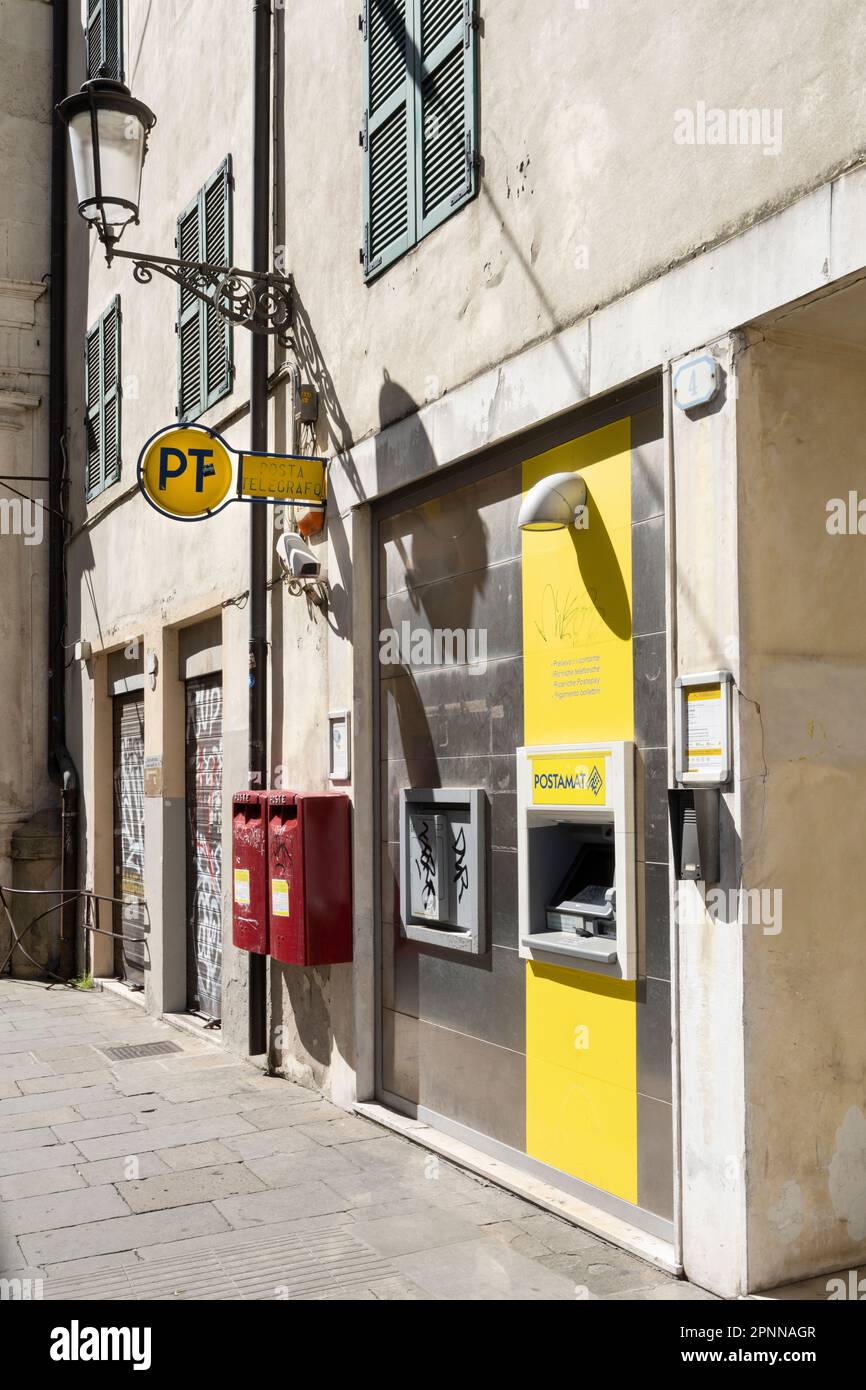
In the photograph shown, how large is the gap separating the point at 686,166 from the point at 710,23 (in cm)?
43

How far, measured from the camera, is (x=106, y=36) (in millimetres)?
12492

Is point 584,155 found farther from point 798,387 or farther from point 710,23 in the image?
point 798,387

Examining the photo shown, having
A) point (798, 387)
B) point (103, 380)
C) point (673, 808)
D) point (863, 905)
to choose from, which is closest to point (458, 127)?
point (798, 387)

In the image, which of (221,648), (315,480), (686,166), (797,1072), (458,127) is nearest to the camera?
(797,1072)

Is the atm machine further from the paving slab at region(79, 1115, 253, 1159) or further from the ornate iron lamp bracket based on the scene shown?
the ornate iron lamp bracket

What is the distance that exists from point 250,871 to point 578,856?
276cm

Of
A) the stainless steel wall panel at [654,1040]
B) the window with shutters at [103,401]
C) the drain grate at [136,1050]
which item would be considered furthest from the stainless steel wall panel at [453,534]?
→ the window with shutters at [103,401]

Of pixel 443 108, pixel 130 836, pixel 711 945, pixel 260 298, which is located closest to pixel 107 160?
pixel 260 298

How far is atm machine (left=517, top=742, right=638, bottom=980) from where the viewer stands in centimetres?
494

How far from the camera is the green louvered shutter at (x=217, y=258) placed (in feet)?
29.9

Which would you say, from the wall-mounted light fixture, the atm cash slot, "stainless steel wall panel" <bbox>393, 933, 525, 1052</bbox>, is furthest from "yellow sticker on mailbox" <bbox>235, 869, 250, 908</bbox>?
the wall-mounted light fixture

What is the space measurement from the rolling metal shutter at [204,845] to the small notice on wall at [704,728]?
5.68 m

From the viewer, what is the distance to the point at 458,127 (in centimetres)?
615

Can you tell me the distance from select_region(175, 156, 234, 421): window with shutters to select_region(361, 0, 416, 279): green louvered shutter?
2267mm
